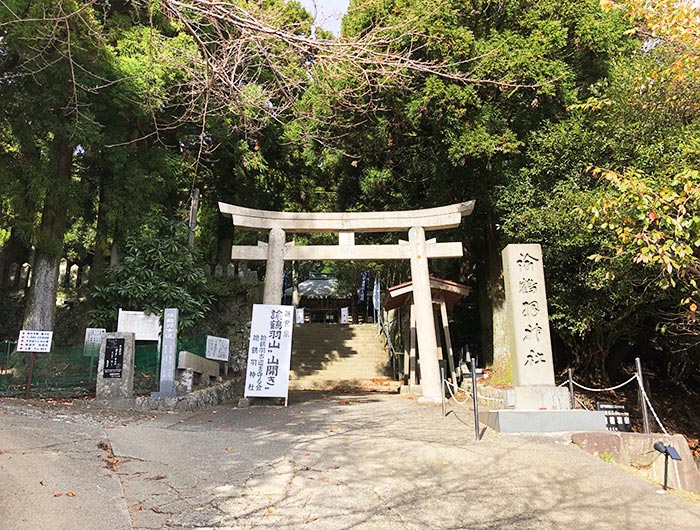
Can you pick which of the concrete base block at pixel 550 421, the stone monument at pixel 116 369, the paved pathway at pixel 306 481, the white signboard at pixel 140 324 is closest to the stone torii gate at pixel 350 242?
the white signboard at pixel 140 324

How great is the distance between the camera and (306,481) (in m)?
4.68

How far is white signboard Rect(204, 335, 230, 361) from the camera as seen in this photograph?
40.2 feet

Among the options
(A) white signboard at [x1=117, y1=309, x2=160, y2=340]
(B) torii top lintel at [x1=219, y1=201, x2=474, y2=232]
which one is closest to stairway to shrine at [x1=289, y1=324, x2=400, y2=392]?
(A) white signboard at [x1=117, y1=309, x2=160, y2=340]

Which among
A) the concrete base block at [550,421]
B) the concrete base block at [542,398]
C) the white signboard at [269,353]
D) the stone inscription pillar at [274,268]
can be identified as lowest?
the concrete base block at [550,421]

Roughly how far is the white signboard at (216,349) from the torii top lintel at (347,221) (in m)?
2.87

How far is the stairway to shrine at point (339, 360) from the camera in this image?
15992mm

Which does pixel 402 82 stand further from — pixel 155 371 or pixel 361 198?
pixel 361 198

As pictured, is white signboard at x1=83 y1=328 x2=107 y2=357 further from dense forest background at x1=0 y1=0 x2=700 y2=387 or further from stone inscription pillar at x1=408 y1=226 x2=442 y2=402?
stone inscription pillar at x1=408 y1=226 x2=442 y2=402

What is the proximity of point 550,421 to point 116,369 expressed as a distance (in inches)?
302

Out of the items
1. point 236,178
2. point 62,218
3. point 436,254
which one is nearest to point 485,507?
point 436,254

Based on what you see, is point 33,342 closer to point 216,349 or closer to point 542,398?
point 216,349

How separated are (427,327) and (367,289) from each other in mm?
18684

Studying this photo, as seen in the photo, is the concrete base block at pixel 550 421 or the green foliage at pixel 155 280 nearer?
the concrete base block at pixel 550 421

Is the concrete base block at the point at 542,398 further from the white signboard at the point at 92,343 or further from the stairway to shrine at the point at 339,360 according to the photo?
the white signboard at the point at 92,343
